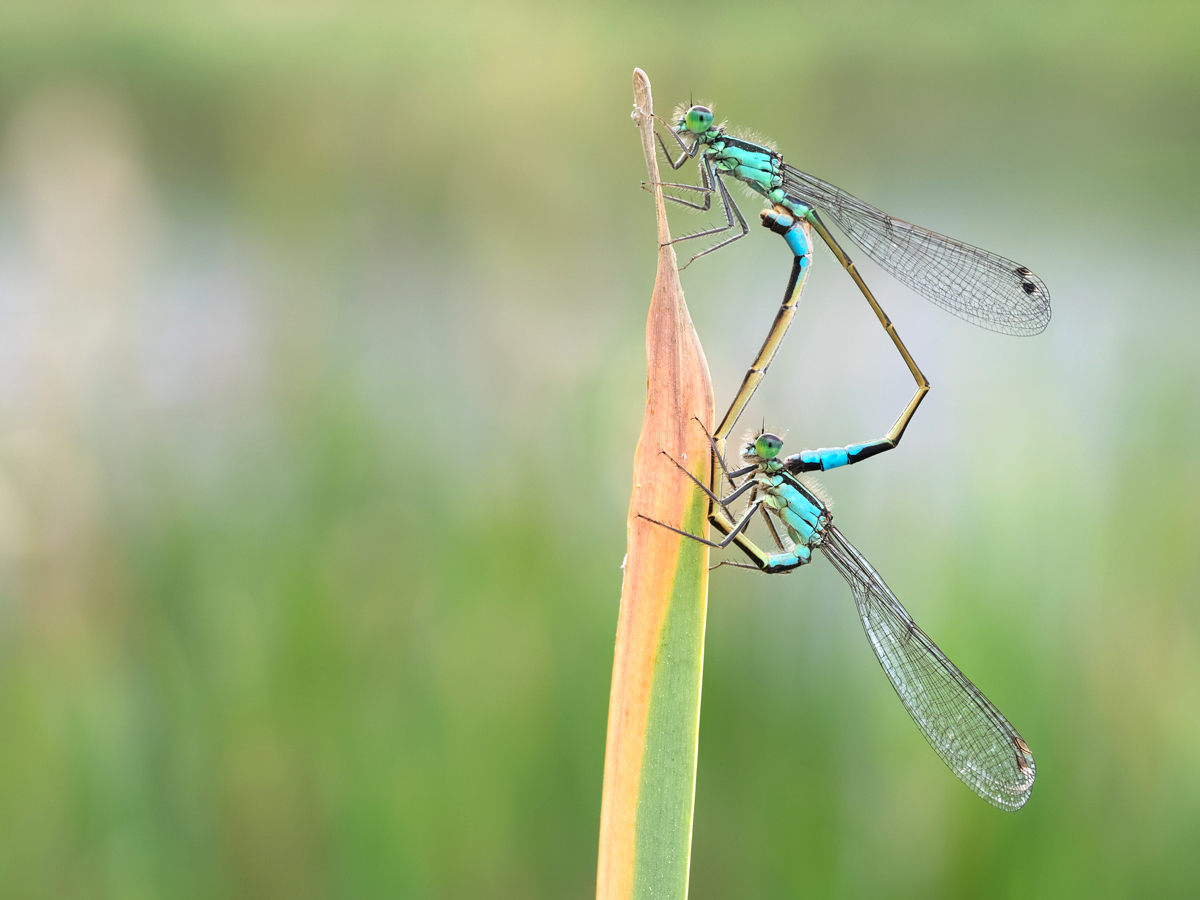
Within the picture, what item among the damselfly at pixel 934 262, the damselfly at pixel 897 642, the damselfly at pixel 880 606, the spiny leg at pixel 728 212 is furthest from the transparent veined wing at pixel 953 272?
the damselfly at pixel 897 642

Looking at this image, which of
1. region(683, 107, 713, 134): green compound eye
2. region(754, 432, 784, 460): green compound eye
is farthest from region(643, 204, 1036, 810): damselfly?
region(683, 107, 713, 134): green compound eye

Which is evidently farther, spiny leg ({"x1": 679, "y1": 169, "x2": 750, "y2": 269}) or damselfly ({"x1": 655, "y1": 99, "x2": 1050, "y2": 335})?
damselfly ({"x1": 655, "y1": 99, "x2": 1050, "y2": 335})

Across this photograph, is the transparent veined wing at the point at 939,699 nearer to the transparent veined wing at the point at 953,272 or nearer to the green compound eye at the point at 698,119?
the transparent veined wing at the point at 953,272

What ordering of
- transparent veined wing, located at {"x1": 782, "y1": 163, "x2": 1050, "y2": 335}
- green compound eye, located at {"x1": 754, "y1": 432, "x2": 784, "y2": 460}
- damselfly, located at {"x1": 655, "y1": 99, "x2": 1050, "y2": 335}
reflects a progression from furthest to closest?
transparent veined wing, located at {"x1": 782, "y1": 163, "x2": 1050, "y2": 335}, damselfly, located at {"x1": 655, "y1": 99, "x2": 1050, "y2": 335}, green compound eye, located at {"x1": 754, "y1": 432, "x2": 784, "y2": 460}

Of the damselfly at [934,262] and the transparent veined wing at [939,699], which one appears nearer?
the transparent veined wing at [939,699]

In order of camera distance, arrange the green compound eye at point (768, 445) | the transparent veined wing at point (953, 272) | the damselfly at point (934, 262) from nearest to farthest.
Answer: the green compound eye at point (768, 445)
the damselfly at point (934, 262)
the transparent veined wing at point (953, 272)

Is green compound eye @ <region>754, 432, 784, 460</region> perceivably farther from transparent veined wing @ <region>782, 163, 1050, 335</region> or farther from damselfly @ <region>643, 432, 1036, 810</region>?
→ transparent veined wing @ <region>782, 163, 1050, 335</region>

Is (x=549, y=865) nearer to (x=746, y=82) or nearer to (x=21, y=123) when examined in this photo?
(x=21, y=123)
